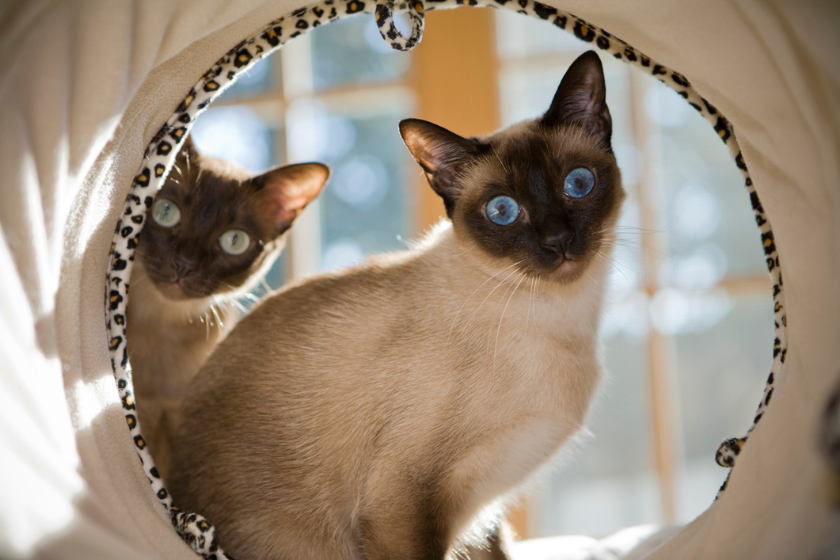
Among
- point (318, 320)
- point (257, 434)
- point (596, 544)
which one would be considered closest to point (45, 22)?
point (318, 320)

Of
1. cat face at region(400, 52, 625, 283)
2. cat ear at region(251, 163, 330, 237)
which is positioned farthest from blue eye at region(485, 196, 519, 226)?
cat ear at region(251, 163, 330, 237)

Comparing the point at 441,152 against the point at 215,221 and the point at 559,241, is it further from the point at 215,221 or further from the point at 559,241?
the point at 215,221

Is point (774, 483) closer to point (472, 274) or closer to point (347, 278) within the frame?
point (472, 274)

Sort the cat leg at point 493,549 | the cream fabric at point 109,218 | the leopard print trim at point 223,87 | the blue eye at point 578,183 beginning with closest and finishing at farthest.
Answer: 1. the cream fabric at point 109,218
2. the leopard print trim at point 223,87
3. the blue eye at point 578,183
4. the cat leg at point 493,549

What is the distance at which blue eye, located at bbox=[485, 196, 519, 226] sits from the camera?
150 cm

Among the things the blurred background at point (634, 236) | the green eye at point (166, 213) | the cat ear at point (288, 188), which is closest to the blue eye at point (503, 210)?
the cat ear at point (288, 188)

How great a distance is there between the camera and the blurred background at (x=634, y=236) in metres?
2.86

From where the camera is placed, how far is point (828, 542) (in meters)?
0.90

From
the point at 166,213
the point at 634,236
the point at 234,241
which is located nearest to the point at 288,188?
the point at 234,241

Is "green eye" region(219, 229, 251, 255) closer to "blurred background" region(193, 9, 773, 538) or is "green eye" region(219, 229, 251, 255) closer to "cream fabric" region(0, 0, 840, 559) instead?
"cream fabric" region(0, 0, 840, 559)

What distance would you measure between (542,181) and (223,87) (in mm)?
712

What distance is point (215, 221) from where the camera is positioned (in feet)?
6.05

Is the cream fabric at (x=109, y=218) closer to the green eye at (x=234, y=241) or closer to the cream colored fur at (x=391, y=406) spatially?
the cream colored fur at (x=391, y=406)

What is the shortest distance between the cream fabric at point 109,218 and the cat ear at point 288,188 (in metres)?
0.58
